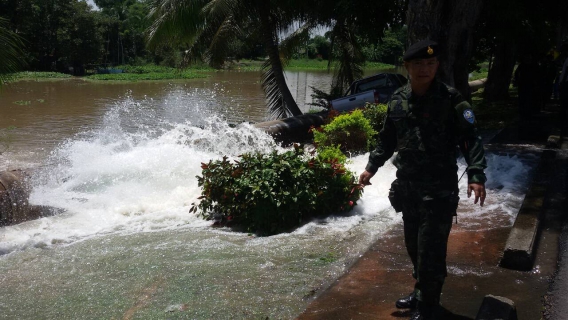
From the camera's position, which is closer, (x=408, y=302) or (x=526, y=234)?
(x=408, y=302)

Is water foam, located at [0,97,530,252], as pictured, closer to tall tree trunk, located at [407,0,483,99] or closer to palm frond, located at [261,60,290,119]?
tall tree trunk, located at [407,0,483,99]

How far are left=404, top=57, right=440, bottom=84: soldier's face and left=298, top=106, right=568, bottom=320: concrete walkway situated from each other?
1.61 metres

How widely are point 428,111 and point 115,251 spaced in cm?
418

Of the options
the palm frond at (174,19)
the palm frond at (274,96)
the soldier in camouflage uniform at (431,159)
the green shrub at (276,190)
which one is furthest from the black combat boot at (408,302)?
the palm frond at (274,96)

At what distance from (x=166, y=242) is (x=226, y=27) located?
1042 centimetres

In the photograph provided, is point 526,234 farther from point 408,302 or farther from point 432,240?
point 432,240

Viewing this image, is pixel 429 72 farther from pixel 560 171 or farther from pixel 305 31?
pixel 305 31

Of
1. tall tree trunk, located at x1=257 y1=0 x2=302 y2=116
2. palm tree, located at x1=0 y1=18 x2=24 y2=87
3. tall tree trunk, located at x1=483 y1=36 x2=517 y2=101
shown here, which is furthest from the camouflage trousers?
tall tree trunk, located at x1=483 y1=36 x2=517 y2=101

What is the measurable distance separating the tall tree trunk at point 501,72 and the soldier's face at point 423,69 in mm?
15998

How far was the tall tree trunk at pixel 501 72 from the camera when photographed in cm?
1859

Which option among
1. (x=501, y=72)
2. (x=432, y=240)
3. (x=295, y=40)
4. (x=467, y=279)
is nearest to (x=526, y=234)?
(x=467, y=279)

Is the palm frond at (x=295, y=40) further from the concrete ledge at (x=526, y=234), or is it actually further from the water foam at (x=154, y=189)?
the concrete ledge at (x=526, y=234)

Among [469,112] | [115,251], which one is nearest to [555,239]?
[469,112]

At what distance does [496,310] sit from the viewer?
346 cm
